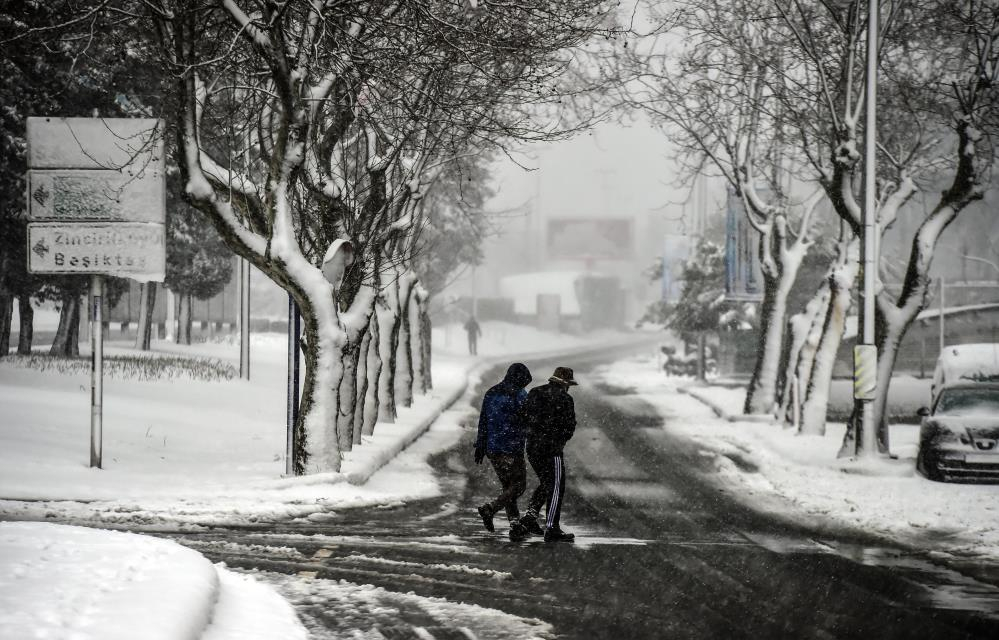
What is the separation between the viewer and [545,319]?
287 feet

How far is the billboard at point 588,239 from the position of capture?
102312 millimetres

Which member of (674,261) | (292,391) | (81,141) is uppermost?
(81,141)

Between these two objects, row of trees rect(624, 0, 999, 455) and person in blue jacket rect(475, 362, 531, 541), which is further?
row of trees rect(624, 0, 999, 455)

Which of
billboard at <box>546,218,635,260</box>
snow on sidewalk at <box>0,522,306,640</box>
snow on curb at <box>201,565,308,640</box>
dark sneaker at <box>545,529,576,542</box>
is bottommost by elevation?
dark sneaker at <box>545,529,576,542</box>

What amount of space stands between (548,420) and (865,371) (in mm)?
8438

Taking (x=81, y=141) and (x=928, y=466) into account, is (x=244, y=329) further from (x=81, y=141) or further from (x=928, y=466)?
(x=928, y=466)

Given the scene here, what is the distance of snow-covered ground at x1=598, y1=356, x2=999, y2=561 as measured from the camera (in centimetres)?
1266

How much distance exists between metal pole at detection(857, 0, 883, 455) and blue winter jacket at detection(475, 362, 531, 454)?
8.25m

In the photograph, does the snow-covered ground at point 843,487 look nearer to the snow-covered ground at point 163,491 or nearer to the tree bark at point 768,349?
the tree bark at point 768,349

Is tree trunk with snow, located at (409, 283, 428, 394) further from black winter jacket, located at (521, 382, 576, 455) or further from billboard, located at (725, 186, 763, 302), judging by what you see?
black winter jacket, located at (521, 382, 576, 455)

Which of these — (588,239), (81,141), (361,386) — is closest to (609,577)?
(81,141)

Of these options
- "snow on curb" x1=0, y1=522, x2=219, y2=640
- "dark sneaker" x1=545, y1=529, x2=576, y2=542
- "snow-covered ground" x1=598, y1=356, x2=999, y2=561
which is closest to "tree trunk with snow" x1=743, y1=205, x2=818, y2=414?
→ "snow-covered ground" x1=598, y1=356, x2=999, y2=561

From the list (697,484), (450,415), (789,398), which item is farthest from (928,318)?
(697,484)

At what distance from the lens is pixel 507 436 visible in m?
12.1
